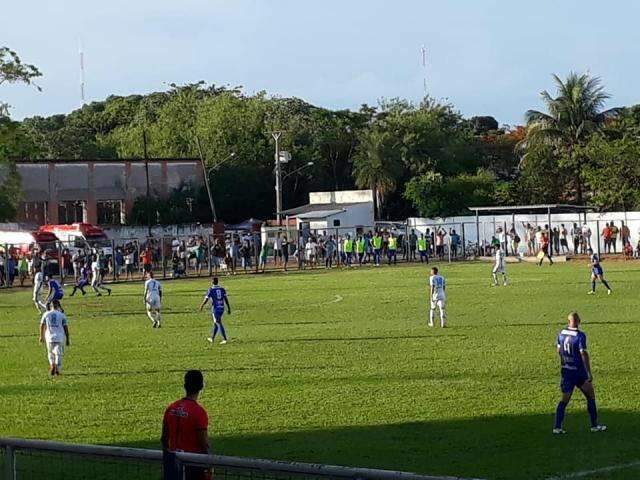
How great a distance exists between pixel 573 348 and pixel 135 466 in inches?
342

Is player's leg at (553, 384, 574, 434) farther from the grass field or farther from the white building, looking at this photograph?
the white building

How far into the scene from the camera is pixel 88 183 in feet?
281

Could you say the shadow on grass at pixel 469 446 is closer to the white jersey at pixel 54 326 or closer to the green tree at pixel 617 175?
the white jersey at pixel 54 326

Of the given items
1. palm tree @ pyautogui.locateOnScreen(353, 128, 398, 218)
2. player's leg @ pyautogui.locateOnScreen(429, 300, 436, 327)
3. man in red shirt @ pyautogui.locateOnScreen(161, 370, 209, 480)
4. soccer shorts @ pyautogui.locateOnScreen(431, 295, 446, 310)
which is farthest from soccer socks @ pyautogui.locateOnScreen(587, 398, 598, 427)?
palm tree @ pyautogui.locateOnScreen(353, 128, 398, 218)

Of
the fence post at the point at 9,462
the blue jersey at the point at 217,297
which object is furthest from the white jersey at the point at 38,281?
the fence post at the point at 9,462

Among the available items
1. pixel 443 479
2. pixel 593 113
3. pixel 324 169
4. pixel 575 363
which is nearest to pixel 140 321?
pixel 575 363

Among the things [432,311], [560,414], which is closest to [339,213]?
[432,311]

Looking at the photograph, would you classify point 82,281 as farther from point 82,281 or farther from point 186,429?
point 186,429

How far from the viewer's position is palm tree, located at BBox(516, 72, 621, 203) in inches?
3337

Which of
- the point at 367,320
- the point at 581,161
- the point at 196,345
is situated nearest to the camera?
the point at 196,345

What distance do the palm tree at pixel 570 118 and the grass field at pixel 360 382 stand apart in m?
44.6

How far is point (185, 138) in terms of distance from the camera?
344 feet

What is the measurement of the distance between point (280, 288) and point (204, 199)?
40471mm

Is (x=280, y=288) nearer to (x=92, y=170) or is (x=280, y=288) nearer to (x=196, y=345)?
(x=196, y=345)
